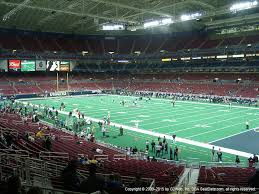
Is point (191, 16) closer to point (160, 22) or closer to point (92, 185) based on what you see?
point (160, 22)

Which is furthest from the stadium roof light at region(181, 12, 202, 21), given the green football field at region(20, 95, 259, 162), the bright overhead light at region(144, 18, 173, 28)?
the green football field at region(20, 95, 259, 162)

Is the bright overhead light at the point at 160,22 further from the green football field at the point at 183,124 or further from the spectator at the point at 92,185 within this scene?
the spectator at the point at 92,185

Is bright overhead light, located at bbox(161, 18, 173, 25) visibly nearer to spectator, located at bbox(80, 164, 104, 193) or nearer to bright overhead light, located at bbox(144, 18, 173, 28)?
bright overhead light, located at bbox(144, 18, 173, 28)

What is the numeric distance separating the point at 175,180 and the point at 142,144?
12.8 metres

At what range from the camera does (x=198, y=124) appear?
29438 mm

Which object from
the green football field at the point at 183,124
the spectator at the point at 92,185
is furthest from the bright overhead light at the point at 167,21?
the spectator at the point at 92,185

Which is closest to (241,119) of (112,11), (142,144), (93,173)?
(142,144)

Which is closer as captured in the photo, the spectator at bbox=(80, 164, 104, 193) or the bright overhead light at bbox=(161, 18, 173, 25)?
the spectator at bbox=(80, 164, 104, 193)

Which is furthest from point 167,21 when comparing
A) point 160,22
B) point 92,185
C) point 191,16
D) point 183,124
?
point 92,185

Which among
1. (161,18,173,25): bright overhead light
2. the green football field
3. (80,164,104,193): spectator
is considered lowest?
the green football field

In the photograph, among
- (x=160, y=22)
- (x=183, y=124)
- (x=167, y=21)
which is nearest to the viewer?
(x=183, y=124)

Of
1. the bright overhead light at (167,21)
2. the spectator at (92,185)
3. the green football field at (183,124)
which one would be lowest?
the green football field at (183,124)

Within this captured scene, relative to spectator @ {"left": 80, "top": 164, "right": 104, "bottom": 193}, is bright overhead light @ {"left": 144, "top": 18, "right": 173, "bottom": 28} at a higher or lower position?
higher

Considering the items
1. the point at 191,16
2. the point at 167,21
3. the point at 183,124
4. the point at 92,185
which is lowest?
the point at 183,124
